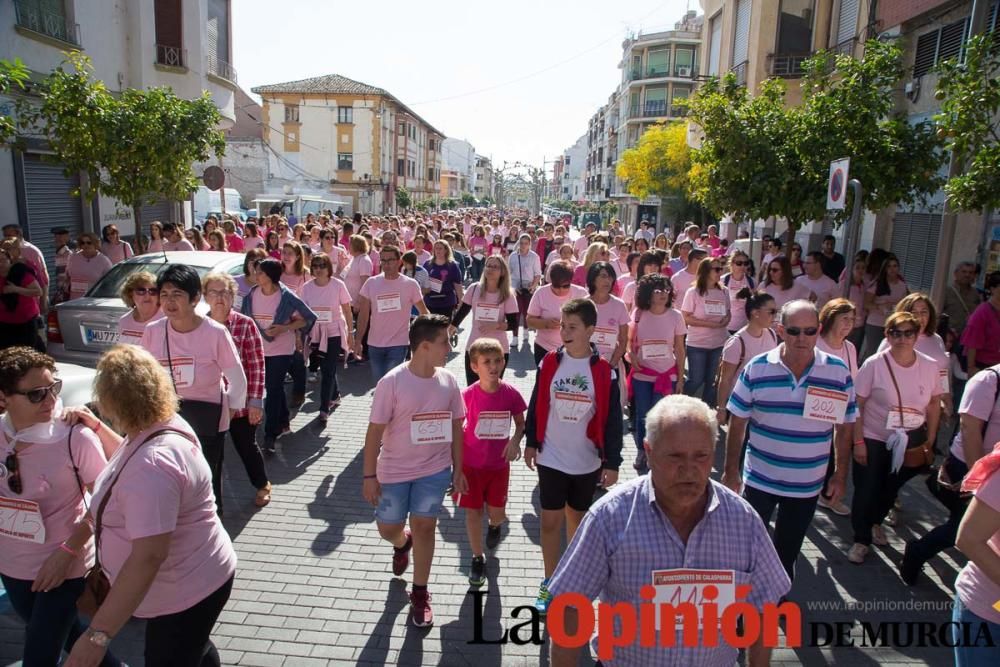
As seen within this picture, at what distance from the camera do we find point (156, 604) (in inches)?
106

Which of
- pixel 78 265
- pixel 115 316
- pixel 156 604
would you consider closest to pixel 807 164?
pixel 115 316

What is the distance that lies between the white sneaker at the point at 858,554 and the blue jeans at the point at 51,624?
182 inches

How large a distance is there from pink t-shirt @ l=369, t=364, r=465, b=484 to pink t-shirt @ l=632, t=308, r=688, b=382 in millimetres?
2853

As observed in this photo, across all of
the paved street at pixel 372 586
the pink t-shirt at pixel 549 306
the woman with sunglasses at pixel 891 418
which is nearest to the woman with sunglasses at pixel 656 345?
the pink t-shirt at pixel 549 306

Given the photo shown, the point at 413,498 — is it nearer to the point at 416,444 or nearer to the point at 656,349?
the point at 416,444

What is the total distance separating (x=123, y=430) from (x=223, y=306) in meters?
2.93

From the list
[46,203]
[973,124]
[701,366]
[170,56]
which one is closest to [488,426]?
[701,366]

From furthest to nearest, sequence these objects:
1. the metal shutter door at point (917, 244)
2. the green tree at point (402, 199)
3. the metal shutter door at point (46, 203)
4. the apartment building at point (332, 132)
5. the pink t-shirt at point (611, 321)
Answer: the green tree at point (402, 199) → the apartment building at point (332, 132) → the metal shutter door at point (46, 203) → the metal shutter door at point (917, 244) → the pink t-shirt at point (611, 321)

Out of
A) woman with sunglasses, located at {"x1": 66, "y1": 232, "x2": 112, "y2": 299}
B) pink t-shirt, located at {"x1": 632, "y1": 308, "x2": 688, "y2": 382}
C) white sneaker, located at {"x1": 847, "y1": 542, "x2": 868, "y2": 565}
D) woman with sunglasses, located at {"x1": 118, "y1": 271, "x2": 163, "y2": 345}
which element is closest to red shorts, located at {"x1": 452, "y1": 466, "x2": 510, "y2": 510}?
pink t-shirt, located at {"x1": 632, "y1": 308, "x2": 688, "y2": 382}

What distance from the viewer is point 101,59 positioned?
622 inches

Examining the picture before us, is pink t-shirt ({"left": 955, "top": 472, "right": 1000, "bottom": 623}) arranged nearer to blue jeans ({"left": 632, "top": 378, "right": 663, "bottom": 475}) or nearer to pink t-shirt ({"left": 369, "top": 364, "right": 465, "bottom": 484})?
pink t-shirt ({"left": 369, "top": 364, "right": 465, "bottom": 484})

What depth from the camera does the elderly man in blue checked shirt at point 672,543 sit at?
2.32m

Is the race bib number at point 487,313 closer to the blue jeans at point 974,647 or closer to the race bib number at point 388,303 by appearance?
the race bib number at point 388,303

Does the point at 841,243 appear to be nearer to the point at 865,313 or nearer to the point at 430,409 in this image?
the point at 865,313
